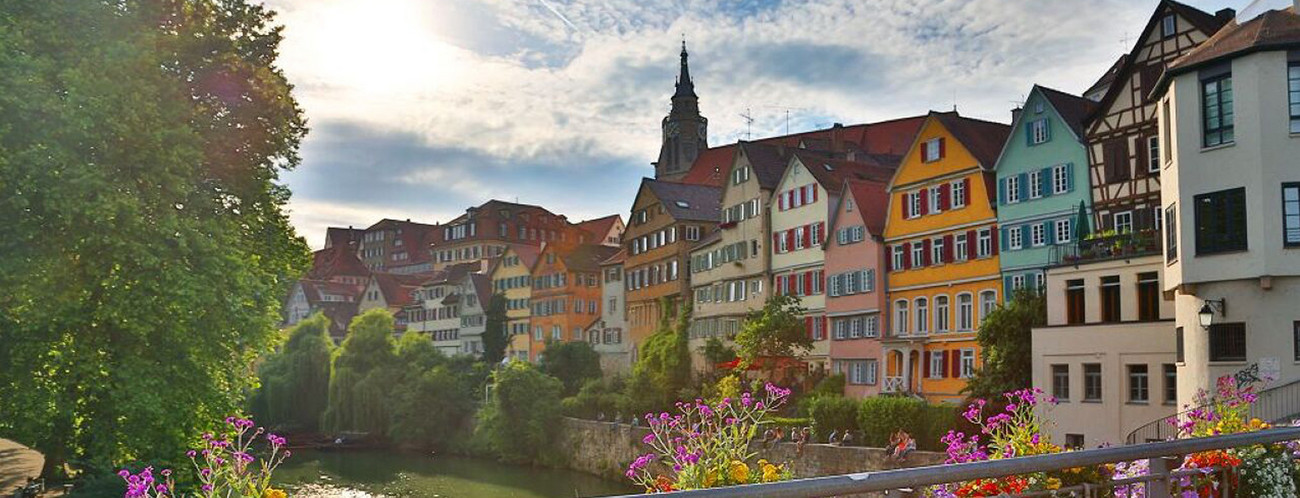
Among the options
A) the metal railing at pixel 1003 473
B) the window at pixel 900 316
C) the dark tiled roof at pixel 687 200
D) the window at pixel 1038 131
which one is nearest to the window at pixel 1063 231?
the window at pixel 1038 131

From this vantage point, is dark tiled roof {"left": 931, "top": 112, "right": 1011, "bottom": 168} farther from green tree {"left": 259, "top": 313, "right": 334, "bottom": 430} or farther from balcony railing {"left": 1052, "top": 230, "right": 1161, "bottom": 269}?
green tree {"left": 259, "top": 313, "right": 334, "bottom": 430}

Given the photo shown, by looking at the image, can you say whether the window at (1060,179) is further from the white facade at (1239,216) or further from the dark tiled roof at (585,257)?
the dark tiled roof at (585,257)

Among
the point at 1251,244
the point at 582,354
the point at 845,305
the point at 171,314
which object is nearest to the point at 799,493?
the point at 171,314

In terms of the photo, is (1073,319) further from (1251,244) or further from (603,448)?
(603,448)

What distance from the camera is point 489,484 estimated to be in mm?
46062

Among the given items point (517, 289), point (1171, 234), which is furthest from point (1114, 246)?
point (517, 289)

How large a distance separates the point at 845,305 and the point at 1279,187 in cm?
2533

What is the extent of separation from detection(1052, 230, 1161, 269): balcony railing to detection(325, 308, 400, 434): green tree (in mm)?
40963

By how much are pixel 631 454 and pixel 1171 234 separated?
2567cm

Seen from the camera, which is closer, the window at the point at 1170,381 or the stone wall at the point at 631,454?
the window at the point at 1170,381

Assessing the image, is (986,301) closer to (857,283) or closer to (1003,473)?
(857,283)

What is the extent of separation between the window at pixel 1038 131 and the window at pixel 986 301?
519 centimetres

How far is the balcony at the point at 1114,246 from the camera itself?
96.3ft

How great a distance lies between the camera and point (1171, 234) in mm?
24688
